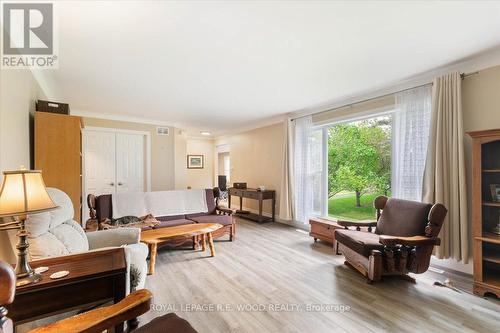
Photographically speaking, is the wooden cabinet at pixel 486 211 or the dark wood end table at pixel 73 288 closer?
the dark wood end table at pixel 73 288

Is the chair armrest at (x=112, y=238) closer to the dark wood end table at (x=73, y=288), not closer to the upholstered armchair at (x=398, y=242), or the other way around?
the dark wood end table at (x=73, y=288)

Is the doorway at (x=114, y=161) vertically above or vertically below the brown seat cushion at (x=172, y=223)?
above

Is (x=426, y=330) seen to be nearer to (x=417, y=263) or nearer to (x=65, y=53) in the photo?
(x=417, y=263)

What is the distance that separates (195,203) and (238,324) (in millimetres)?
2649

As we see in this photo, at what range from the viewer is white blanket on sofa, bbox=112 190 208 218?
3578mm

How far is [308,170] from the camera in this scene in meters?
4.54

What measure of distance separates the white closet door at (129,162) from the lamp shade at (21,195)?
164 inches

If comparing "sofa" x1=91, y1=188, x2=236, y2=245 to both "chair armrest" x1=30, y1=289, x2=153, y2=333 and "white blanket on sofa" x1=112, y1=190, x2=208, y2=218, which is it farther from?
"chair armrest" x1=30, y1=289, x2=153, y2=333

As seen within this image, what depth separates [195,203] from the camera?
425cm

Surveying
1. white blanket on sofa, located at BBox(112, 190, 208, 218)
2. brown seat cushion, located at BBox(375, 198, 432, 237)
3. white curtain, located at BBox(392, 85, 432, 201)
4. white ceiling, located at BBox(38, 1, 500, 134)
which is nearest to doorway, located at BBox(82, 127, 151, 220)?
white ceiling, located at BBox(38, 1, 500, 134)

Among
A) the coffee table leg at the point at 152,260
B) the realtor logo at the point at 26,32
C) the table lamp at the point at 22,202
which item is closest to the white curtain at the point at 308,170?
the coffee table leg at the point at 152,260

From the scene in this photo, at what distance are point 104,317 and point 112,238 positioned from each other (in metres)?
1.48

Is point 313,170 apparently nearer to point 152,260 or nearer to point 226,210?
point 226,210

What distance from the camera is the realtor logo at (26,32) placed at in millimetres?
1675
